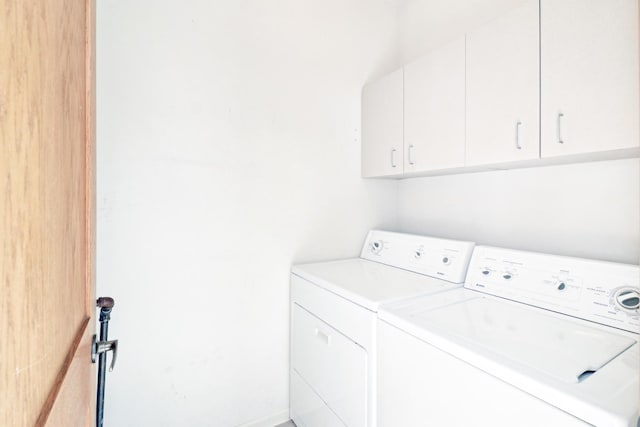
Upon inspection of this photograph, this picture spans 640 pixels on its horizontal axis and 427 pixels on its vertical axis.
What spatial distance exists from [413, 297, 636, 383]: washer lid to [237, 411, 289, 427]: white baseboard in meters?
1.26

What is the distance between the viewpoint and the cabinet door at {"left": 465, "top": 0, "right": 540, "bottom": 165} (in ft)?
3.89

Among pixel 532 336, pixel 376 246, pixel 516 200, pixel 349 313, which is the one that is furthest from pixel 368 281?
pixel 516 200

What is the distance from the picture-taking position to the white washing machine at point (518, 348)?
2.31ft

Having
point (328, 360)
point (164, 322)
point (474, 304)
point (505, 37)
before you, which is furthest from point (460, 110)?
point (164, 322)

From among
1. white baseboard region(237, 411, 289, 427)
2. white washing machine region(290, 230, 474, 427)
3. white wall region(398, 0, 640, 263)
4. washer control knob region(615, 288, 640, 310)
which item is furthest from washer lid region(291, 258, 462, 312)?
white baseboard region(237, 411, 289, 427)

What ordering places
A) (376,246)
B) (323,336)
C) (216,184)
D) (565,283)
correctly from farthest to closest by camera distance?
1. (376,246)
2. (216,184)
3. (323,336)
4. (565,283)

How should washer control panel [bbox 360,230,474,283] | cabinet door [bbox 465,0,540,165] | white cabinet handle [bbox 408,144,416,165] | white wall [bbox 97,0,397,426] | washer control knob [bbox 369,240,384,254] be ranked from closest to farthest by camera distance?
cabinet door [bbox 465,0,540,165] → white wall [bbox 97,0,397,426] → washer control panel [bbox 360,230,474,283] → white cabinet handle [bbox 408,144,416,165] → washer control knob [bbox 369,240,384,254]

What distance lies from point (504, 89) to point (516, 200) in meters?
0.58

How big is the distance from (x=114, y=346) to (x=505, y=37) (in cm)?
179

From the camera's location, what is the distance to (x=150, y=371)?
1486mm

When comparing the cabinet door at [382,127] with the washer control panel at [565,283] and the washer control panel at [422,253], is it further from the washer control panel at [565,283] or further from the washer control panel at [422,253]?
the washer control panel at [565,283]

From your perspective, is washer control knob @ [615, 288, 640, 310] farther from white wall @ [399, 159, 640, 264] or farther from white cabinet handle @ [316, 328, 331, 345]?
white cabinet handle @ [316, 328, 331, 345]

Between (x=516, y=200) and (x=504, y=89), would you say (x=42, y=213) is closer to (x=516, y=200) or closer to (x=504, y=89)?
(x=504, y=89)

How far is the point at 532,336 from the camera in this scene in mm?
950
